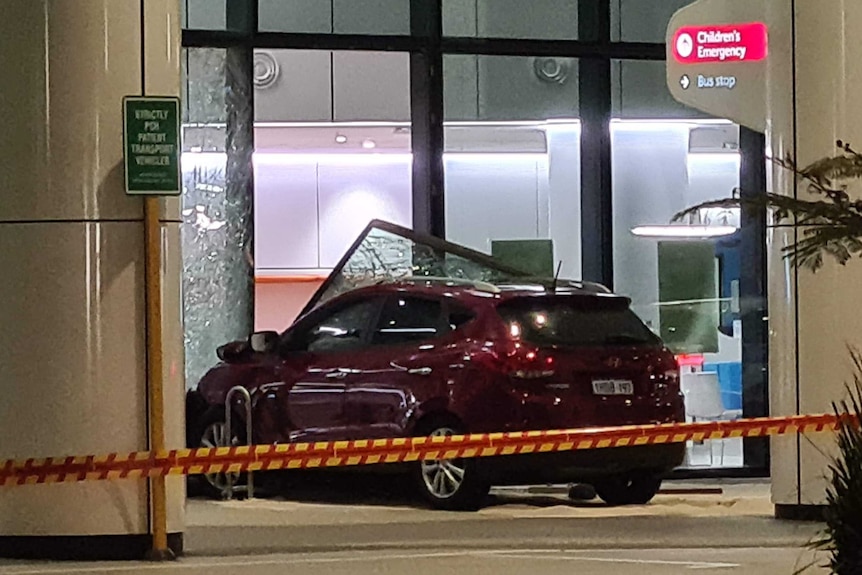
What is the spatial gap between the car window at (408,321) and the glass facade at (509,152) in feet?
8.57

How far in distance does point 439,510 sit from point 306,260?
17.1 ft

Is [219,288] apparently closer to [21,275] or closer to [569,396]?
[569,396]

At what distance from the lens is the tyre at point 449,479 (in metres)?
12.2

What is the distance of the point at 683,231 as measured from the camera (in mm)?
15977

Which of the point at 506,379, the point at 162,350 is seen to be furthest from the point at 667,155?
the point at 162,350

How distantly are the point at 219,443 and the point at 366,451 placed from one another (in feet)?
13.0

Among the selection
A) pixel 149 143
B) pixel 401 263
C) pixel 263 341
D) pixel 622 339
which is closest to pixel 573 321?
pixel 622 339

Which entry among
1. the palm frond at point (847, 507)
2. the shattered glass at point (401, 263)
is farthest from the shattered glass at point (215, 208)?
the palm frond at point (847, 507)

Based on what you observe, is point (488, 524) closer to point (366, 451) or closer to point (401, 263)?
point (366, 451)

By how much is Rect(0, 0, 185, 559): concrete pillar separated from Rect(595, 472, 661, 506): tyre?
4.59 metres

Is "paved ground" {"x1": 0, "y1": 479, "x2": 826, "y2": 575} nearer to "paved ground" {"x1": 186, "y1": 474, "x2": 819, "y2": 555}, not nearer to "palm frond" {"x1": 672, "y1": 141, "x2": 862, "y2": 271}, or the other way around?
"paved ground" {"x1": 186, "y1": 474, "x2": 819, "y2": 555}

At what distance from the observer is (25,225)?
9820mm

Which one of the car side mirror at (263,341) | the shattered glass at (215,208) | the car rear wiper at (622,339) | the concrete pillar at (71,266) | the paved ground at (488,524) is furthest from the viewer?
the shattered glass at (215,208)

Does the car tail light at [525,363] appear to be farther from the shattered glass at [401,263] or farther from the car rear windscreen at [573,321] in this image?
the shattered glass at [401,263]
